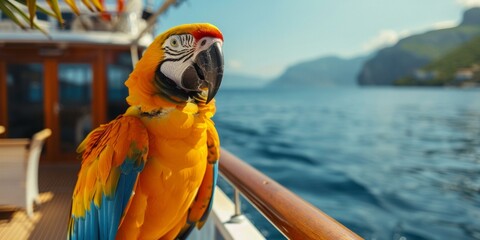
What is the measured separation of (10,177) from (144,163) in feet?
8.30

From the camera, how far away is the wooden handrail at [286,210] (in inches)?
33.0

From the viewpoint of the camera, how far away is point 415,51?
291ft

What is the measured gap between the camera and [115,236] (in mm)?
1080

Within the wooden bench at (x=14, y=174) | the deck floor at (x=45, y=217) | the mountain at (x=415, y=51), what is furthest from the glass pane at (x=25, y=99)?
the mountain at (x=415, y=51)

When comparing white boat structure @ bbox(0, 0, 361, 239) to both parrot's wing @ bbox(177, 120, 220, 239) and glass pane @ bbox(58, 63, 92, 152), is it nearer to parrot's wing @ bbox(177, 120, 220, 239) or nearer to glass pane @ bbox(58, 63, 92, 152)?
glass pane @ bbox(58, 63, 92, 152)

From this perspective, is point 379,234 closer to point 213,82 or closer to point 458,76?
point 213,82

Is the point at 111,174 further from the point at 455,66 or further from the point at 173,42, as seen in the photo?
the point at 455,66

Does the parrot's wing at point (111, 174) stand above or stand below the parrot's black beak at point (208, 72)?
below

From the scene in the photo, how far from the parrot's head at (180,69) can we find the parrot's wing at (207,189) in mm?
144

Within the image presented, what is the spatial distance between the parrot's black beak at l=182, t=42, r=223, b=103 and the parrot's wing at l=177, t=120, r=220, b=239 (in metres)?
0.16

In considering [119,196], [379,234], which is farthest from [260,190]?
[379,234]

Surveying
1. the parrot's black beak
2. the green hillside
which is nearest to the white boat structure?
the parrot's black beak

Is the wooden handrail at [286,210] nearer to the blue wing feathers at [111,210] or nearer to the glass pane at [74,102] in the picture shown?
the blue wing feathers at [111,210]

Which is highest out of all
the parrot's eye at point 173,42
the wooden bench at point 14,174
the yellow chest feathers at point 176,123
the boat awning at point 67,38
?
the boat awning at point 67,38
